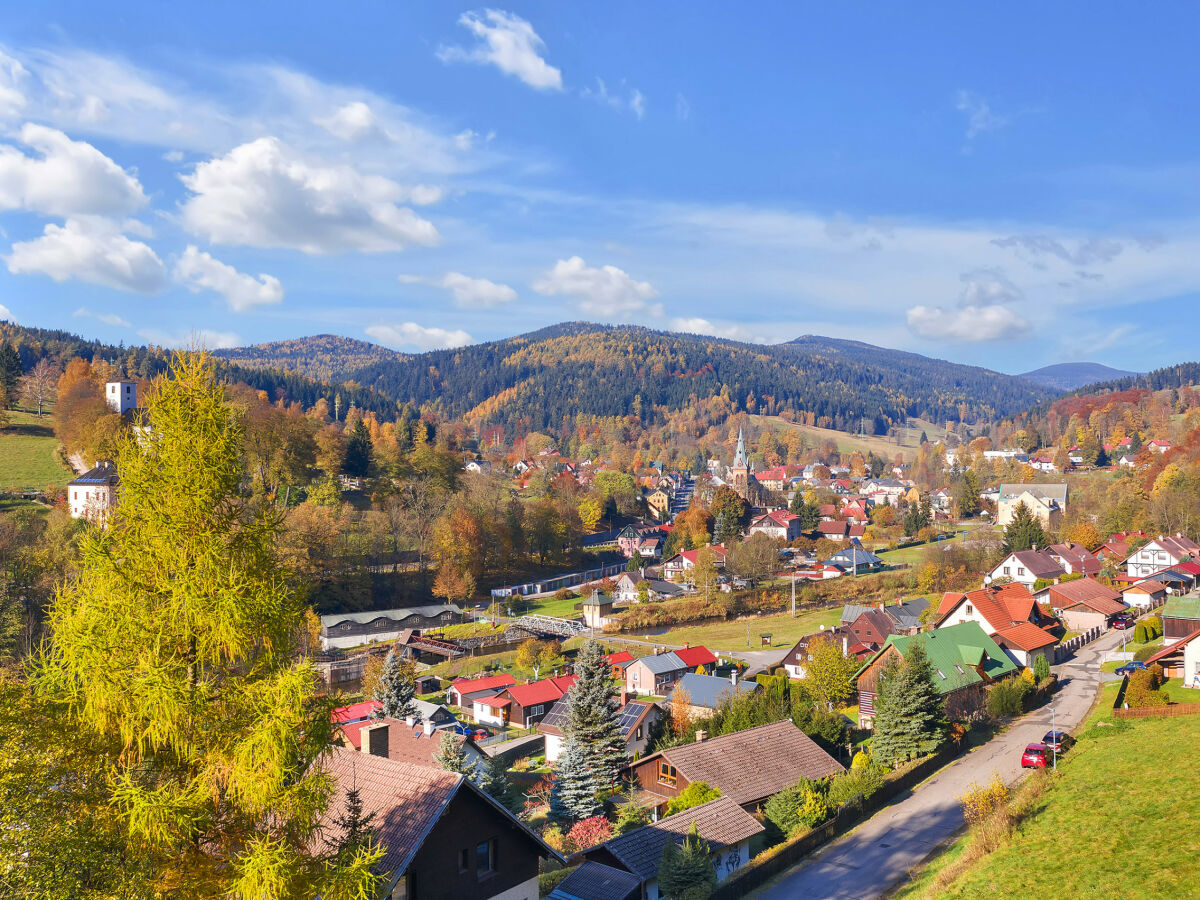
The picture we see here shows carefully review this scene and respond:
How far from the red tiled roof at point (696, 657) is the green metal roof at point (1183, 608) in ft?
82.8

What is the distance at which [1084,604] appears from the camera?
53.3 m

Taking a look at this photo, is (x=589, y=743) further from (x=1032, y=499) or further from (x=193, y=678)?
(x=1032, y=499)

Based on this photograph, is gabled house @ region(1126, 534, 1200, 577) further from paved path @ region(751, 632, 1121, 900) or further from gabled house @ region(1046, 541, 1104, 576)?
paved path @ region(751, 632, 1121, 900)

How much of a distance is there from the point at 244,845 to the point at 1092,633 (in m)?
55.7

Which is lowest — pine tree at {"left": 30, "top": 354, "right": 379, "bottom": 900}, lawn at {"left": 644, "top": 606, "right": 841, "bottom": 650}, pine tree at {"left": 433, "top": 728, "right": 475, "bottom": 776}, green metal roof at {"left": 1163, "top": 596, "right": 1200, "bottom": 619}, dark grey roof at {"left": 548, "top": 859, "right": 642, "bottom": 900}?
lawn at {"left": 644, "top": 606, "right": 841, "bottom": 650}

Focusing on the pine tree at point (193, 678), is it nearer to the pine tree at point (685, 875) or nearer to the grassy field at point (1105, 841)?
the pine tree at point (685, 875)

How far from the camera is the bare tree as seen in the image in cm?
9056

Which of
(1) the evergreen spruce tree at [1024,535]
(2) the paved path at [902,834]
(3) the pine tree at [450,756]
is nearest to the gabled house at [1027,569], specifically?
(1) the evergreen spruce tree at [1024,535]

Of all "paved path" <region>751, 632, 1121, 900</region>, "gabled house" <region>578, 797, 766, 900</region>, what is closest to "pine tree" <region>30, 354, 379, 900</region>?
"gabled house" <region>578, 797, 766, 900</region>

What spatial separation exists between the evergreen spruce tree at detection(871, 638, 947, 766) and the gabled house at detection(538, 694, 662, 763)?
377 inches

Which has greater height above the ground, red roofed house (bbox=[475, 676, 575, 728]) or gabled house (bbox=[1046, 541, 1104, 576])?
gabled house (bbox=[1046, 541, 1104, 576])

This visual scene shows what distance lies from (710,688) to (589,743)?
12.1 metres

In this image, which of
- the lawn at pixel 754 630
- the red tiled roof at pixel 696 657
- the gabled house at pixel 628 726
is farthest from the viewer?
the lawn at pixel 754 630

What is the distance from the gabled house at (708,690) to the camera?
37422 millimetres
